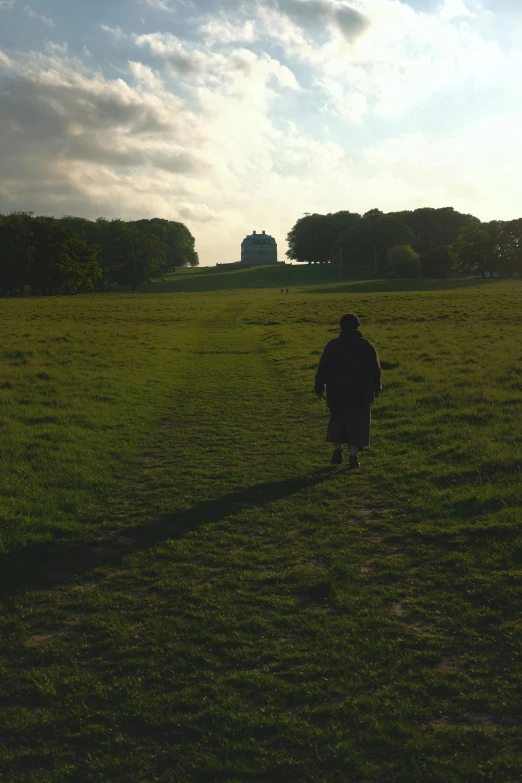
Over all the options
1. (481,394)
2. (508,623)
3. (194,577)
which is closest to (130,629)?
(194,577)

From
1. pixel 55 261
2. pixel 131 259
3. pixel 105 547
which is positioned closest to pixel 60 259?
pixel 55 261

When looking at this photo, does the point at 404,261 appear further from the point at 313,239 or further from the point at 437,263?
the point at 313,239

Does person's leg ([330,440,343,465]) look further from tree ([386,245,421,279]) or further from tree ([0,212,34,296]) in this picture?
tree ([386,245,421,279])

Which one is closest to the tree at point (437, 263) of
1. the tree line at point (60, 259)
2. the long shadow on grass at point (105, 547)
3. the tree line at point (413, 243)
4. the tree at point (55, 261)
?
the tree line at point (413, 243)

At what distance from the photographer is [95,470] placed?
31.6ft

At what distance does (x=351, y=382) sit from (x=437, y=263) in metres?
103

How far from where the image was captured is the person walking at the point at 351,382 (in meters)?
9.44

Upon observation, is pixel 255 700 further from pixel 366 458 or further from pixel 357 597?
pixel 366 458

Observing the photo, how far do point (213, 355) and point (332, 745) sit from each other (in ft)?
71.2

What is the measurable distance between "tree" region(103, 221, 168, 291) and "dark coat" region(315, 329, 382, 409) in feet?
310

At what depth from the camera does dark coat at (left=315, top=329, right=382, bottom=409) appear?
9.42 m

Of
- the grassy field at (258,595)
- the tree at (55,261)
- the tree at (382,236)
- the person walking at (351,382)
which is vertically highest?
the tree at (382,236)

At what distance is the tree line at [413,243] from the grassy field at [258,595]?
310ft

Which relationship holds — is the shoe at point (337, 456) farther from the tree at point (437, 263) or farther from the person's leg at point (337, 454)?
the tree at point (437, 263)
